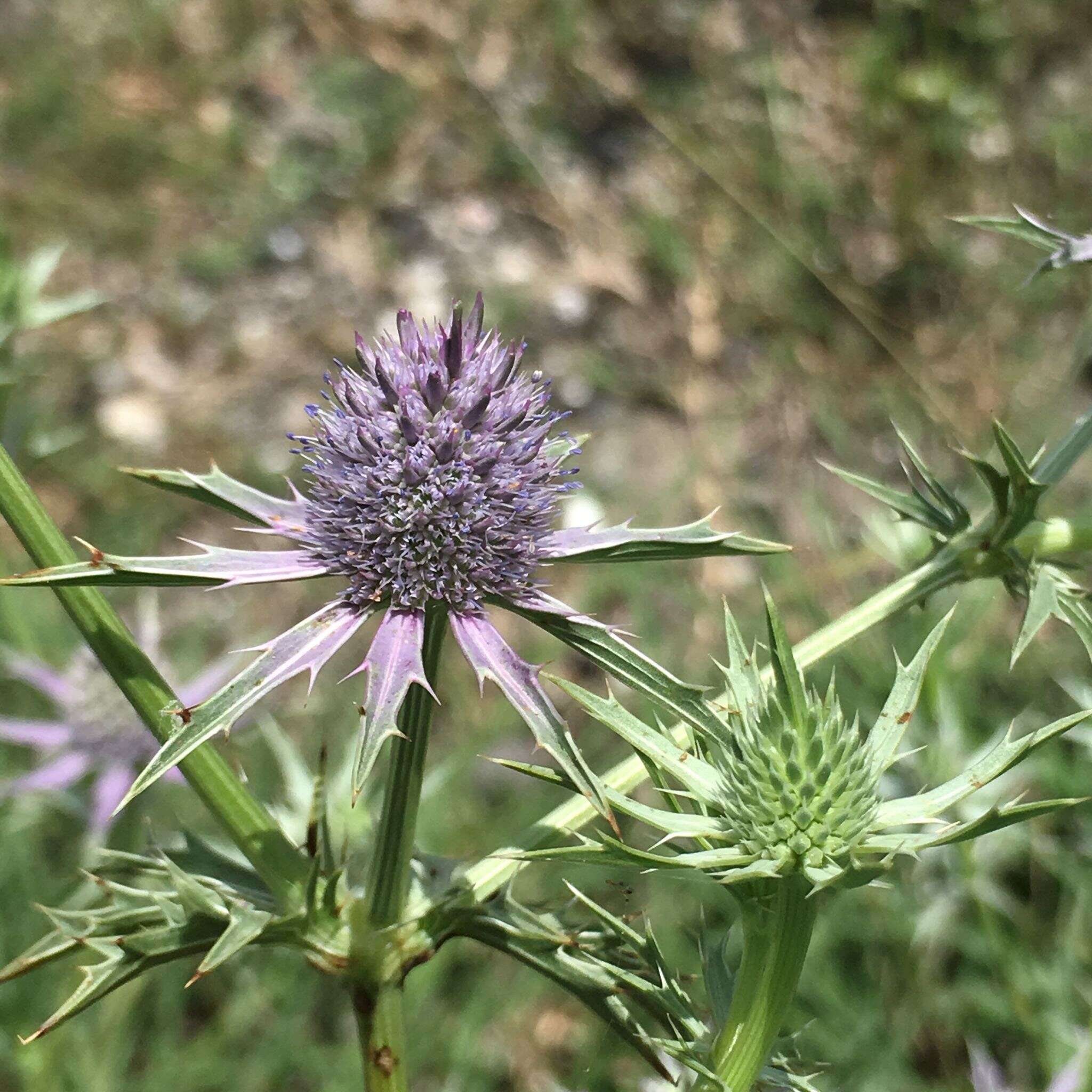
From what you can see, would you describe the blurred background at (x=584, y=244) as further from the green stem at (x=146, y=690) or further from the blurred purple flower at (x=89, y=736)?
the green stem at (x=146, y=690)

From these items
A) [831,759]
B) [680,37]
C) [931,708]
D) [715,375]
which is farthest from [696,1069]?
[680,37]

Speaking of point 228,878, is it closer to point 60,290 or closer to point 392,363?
point 392,363

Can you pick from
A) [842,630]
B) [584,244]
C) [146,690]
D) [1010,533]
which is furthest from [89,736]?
[584,244]

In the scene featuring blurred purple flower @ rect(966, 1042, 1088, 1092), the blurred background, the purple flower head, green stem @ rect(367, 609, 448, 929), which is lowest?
blurred purple flower @ rect(966, 1042, 1088, 1092)

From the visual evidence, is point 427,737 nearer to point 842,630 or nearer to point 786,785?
point 786,785

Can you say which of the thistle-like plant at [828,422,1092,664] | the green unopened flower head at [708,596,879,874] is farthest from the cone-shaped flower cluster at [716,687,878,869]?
the thistle-like plant at [828,422,1092,664]

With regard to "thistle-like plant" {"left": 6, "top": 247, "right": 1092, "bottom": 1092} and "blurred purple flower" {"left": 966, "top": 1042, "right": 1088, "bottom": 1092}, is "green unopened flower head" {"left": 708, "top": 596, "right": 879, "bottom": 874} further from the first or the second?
"blurred purple flower" {"left": 966, "top": 1042, "right": 1088, "bottom": 1092}

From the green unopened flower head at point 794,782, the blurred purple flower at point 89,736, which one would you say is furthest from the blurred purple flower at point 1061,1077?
the blurred purple flower at point 89,736
